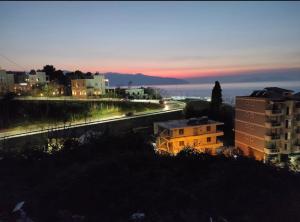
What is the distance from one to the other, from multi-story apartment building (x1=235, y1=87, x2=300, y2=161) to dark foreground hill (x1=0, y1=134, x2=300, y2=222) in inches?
370

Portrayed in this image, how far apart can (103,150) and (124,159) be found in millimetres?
3268

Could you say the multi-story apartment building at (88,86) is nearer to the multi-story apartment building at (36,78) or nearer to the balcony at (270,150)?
the multi-story apartment building at (36,78)

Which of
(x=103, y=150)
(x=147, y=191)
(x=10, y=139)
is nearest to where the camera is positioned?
(x=147, y=191)

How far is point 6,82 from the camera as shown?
109ft

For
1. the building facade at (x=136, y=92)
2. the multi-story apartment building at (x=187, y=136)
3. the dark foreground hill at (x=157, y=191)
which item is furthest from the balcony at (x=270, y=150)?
the building facade at (x=136, y=92)

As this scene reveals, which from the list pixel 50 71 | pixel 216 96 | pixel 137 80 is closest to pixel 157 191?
pixel 216 96

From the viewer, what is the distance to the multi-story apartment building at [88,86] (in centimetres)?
3234

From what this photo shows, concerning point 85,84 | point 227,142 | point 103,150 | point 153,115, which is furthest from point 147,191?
point 85,84

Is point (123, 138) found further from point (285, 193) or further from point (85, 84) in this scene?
point (85, 84)

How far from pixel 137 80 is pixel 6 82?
99.4 meters

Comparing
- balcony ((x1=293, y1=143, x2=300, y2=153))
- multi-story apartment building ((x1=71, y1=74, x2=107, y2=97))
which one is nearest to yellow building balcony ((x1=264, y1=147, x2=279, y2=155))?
balcony ((x1=293, y1=143, x2=300, y2=153))

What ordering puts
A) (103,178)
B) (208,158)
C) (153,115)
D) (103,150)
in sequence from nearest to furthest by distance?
(103,178) → (208,158) → (103,150) → (153,115)

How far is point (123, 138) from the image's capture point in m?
11.0

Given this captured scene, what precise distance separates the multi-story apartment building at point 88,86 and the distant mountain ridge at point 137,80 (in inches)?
2582
